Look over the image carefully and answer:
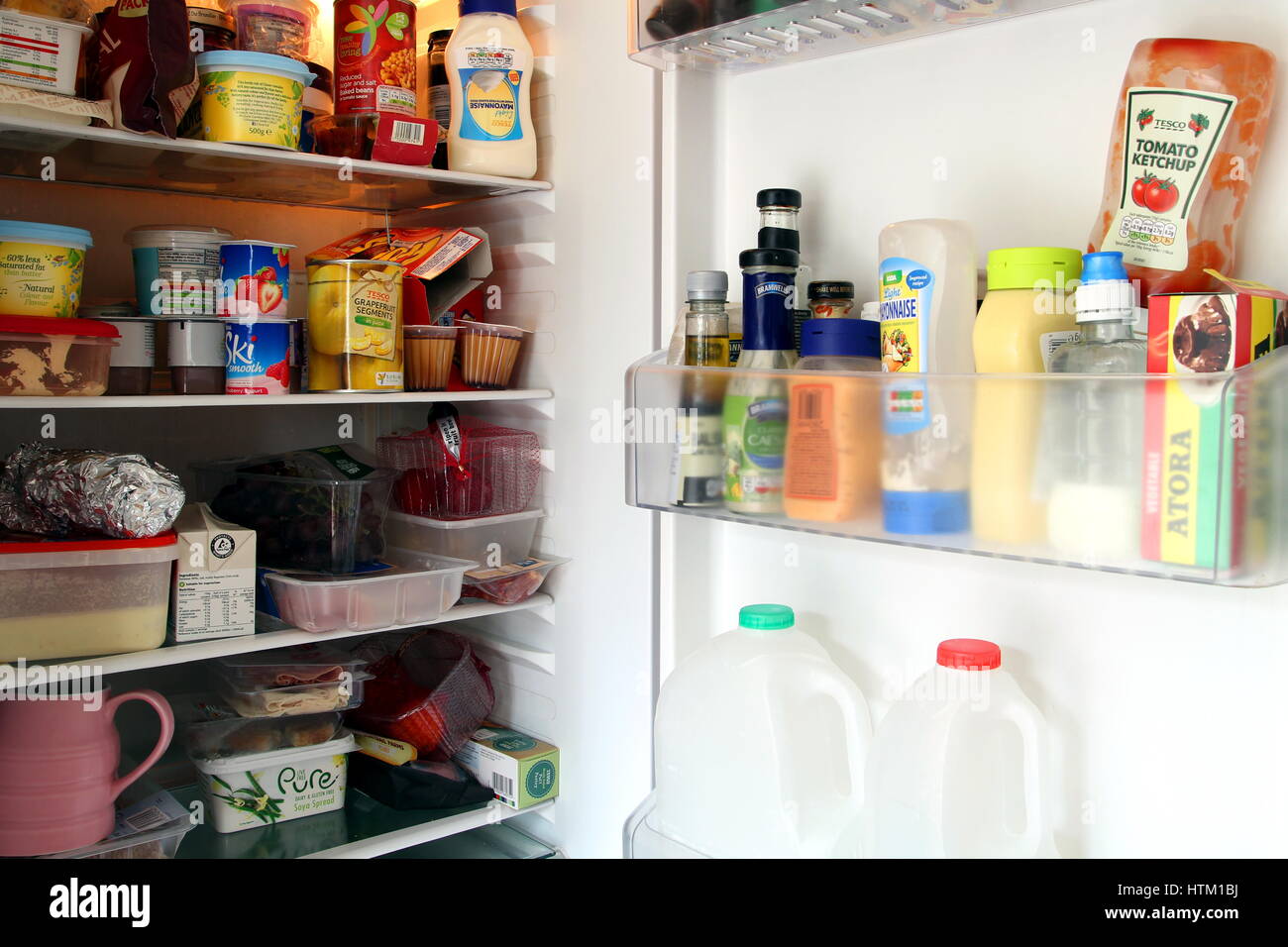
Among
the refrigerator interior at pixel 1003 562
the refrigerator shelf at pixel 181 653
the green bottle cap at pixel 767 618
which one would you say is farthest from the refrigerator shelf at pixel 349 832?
the green bottle cap at pixel 767 618

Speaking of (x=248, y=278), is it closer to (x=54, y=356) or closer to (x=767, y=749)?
(x=54, y=356)

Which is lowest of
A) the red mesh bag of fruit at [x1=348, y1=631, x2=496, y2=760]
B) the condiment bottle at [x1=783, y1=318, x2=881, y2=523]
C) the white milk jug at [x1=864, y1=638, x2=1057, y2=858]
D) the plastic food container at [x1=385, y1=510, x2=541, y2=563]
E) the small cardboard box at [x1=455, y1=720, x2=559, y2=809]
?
the small cardboard box at [x1=455, y1=720, x2=559, y2=809]

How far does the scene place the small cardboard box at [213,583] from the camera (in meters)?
1.33

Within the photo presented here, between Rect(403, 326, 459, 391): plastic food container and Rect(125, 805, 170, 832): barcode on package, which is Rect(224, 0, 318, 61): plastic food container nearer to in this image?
Rect(403, 326, 459, 391): plastic food container

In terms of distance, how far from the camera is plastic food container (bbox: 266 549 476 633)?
55.7 inches

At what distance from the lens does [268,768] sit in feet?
4.96

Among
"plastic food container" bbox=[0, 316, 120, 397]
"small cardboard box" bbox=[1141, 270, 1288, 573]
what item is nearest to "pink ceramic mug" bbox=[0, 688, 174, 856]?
"plastic food container" bbox=[0, 316, 120, 397]

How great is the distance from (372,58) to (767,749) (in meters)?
1.05

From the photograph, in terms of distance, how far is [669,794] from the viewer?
127 cm

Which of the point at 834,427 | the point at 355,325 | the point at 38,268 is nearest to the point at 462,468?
the point at 355,325

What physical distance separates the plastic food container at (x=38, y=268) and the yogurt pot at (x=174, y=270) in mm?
91

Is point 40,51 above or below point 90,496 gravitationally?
above

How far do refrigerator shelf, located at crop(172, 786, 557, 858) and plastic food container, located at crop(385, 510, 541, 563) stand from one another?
1.20ft

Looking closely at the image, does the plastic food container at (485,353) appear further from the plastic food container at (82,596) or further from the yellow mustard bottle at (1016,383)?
the yellow mustard bottle at (1016,383)
